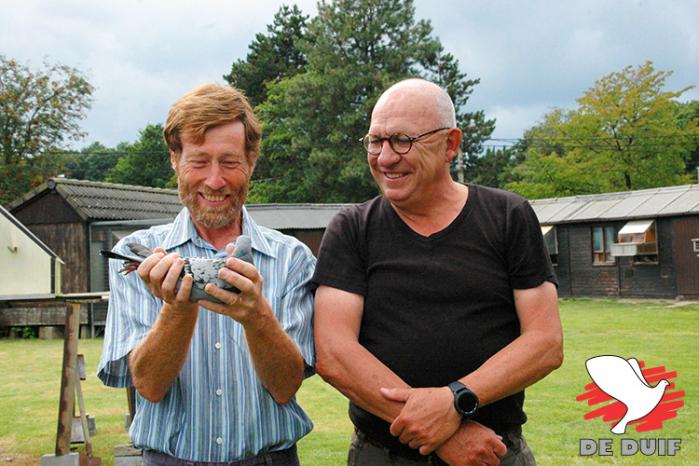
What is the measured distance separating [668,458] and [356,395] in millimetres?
5978

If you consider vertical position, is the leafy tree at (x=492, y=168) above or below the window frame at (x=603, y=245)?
above

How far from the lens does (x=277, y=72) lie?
63031 mm

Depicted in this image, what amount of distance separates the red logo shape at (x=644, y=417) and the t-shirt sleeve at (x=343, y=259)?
6.81 meters

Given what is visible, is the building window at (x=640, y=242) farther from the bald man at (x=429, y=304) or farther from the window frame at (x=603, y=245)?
the bald man at (x=429, y=304)

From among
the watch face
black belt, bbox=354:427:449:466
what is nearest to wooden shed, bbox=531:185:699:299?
black belt, bbox=354:427:449:466

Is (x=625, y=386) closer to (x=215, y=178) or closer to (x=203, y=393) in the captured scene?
(x=203, y=393)

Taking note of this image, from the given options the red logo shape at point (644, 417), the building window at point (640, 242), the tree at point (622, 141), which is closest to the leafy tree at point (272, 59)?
the tree at point (622, 141)

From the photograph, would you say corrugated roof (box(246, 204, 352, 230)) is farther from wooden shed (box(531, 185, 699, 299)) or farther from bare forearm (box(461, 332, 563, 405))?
bare forearm (box(461, 332, 563, 405))

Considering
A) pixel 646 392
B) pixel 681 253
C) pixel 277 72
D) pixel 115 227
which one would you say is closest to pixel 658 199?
pixel 681 253

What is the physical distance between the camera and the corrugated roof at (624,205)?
99.5ft

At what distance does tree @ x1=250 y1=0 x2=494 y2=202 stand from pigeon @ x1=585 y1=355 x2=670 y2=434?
39.3 metres

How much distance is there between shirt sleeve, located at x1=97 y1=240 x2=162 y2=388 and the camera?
278cm

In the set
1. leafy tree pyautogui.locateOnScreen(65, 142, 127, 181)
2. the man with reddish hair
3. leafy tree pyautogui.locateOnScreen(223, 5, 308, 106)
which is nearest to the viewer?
the man with reddish hair

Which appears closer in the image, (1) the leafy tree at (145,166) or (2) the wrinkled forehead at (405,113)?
(2) the wrinkled forehead at (405,113)
